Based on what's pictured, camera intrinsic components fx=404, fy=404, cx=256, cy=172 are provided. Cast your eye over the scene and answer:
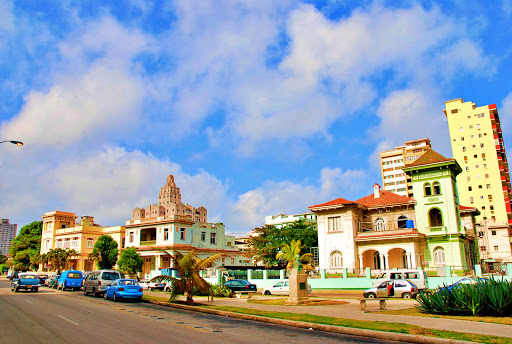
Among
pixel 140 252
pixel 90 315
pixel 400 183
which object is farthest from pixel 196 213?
pixel 90 315

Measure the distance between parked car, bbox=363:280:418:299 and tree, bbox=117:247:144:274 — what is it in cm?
3480

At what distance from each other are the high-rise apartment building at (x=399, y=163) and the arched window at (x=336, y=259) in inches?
2662

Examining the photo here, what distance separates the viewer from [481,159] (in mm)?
87875

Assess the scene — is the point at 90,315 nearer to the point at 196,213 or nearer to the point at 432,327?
the point at 432,327

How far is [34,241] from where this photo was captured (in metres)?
81.4

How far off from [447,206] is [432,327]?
110ft

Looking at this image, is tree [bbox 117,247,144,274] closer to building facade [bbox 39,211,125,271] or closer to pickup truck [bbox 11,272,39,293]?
building facade [bbox 39,211,125,271]

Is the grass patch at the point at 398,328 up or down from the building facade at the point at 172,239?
down

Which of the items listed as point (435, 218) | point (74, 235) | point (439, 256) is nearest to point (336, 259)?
point (439, 256)

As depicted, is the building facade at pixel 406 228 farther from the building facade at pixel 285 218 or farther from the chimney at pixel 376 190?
the building facade at pixel 285 218

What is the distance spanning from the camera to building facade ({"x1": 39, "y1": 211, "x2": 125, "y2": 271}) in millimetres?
64750

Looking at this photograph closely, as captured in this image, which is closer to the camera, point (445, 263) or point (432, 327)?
point (432, 327)

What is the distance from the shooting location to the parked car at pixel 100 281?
2789 centimetres

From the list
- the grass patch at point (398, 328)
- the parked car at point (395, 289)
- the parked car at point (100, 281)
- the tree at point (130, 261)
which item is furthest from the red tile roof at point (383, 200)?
the grass patch at point (398, 328)
